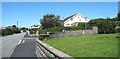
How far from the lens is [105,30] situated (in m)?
51.6

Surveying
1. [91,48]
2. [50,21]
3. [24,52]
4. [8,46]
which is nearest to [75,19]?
[50,21]

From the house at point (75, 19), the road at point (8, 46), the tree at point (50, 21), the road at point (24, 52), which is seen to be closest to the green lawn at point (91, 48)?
the road at point (24, 52)

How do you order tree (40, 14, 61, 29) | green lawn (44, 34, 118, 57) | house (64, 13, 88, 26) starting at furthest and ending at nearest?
house (64, 13, 88, 26) < tree (40, 14, 61, 29) < green lawn (44, 34, 118, 57)

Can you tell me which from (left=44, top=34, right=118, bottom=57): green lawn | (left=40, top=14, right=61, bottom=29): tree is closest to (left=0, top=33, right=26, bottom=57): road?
(left=44, top=34, right=118, bottom=57): green lawn

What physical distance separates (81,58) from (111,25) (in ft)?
139

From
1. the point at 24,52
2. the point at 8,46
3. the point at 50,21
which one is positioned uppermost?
the point at 50,21

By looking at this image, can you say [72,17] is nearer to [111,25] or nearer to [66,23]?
[66,23]

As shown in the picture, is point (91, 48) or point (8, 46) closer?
point (91, 48)

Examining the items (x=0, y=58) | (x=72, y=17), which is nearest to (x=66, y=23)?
(x=72, y=17)

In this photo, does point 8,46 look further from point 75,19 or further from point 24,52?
point 75,19

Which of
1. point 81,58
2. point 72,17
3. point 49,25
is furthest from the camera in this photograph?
point 72,17

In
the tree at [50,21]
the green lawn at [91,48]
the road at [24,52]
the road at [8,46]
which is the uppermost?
the tree at [50,21]

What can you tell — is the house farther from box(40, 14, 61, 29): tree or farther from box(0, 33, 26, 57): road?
box(0, 33, 26, 57): road

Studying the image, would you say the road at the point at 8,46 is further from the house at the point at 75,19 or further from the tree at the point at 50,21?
the house at the point at 75,19
